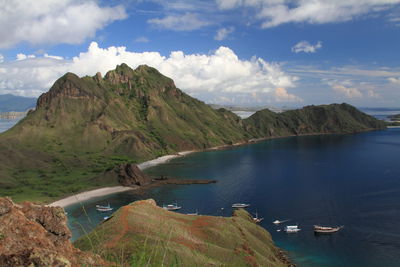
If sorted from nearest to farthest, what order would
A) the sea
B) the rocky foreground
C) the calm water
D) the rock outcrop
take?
the rocky foreground
the calm water
the sea
the rock outcrop

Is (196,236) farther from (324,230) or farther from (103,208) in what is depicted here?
(103,208)

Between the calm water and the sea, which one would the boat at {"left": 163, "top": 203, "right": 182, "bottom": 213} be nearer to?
the sea

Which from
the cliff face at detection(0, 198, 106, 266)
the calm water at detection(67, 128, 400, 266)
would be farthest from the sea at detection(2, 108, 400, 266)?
the cliff face at detection(0, 198, 106, 266)

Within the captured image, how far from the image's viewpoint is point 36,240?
1136 inches

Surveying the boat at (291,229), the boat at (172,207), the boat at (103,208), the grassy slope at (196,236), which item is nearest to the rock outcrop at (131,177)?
the boat at (103,208)

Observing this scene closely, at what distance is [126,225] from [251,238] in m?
34.9

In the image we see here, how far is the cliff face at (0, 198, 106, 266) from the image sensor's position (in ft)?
34.8

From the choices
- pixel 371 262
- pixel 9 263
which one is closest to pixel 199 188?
pixel 371 262

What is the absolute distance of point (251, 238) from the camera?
8931 cm

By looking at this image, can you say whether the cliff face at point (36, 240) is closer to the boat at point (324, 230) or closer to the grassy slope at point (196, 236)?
the grassy slope at point (196, 236)

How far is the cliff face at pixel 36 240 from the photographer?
10602 mm

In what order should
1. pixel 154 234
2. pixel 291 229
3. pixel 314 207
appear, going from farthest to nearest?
pixel 314 207 < pixel 291 229 < pixel 154 234

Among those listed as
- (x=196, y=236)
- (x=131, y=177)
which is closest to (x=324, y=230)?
(x=196, y=236)

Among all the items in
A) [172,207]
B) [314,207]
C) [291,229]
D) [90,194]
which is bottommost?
[90,194]
